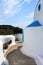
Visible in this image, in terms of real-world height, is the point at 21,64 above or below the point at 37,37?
below

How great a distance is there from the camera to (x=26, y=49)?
1720 cm

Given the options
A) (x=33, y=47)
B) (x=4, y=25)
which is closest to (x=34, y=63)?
(x=33, y=47)

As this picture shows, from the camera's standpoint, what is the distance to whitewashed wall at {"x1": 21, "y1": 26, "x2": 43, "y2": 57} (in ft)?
48.1

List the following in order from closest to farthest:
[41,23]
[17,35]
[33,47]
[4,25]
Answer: [33,47] → [41,23] → [17,35] → [4,25]

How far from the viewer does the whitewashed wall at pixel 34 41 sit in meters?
14.7

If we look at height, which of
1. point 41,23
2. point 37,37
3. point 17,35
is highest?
point 41,23

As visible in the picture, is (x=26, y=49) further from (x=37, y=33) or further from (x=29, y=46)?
(x=37, y=33)

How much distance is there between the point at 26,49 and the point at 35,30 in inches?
127

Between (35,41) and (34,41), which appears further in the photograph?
(34,41)

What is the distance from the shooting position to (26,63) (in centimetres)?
1273

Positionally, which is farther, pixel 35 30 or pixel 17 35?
pixel 17 35

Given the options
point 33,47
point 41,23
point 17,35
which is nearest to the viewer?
point 33,47

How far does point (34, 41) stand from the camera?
50.7 ft

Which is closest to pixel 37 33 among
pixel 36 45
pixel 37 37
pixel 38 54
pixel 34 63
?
pixel 37 37
